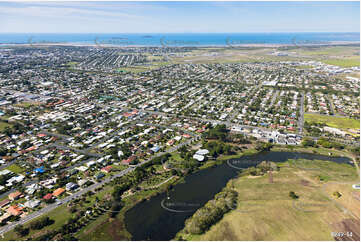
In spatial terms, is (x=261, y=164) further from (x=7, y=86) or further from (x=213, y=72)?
(x=7, y=86)

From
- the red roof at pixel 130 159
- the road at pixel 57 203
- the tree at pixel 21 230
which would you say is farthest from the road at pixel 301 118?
the tree at pixel 21 230

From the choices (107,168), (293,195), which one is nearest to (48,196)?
(107,168)

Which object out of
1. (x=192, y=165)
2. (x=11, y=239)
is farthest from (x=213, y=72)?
(x=11, y=239)

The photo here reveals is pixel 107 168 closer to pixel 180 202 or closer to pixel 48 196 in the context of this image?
pixel 48 196

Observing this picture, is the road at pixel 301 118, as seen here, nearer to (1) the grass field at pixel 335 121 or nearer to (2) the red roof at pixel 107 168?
(1) the grass field at pixel 335 121

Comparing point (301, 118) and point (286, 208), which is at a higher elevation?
point (301, 118)

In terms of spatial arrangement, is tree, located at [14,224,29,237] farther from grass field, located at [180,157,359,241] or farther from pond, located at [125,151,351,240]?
grass field, located at [180,157,359,241]
